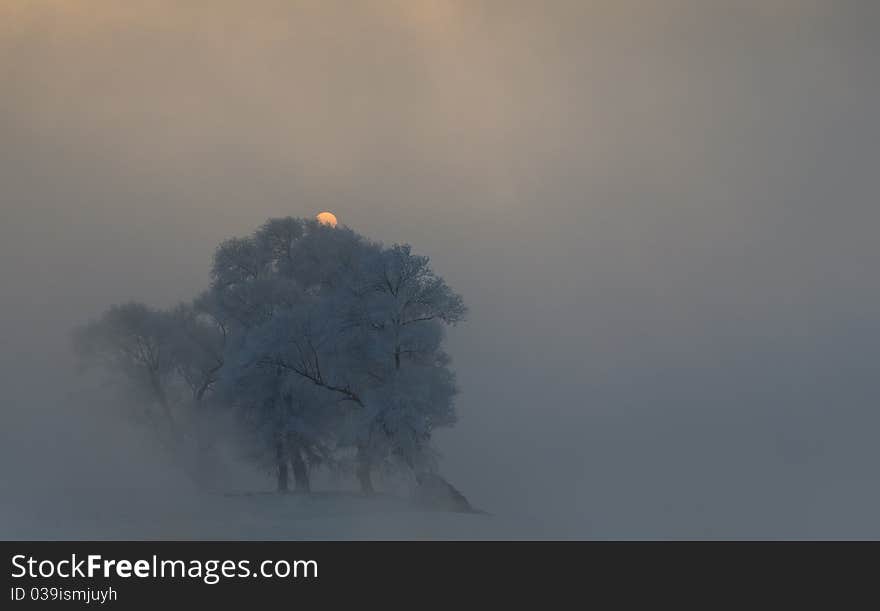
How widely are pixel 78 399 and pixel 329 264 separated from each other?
22.4m

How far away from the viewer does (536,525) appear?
43.7 meters

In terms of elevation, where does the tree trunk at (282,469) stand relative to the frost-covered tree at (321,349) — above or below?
below

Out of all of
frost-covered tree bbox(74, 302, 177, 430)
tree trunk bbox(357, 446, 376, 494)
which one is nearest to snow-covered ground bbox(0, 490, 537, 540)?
tree trunk bbox(357, 446, 376, 494)

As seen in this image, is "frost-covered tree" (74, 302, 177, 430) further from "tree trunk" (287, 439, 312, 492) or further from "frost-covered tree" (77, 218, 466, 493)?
"tree trunk" (287, 439, 312, 492)

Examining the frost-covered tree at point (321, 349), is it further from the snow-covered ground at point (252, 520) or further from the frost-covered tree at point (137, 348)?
the snow-covered ground at point (252, 520)

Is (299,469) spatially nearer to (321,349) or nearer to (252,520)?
(321,349)

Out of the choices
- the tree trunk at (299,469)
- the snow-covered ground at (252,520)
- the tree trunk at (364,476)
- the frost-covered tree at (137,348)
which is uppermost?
the frost-covered tree at (137,348)

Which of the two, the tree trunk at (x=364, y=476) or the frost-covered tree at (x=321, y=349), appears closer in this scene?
the frost-covered tree at (x=321, y=349)

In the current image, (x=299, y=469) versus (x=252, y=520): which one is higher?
(x=299, y=469)

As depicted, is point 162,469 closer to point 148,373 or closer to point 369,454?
point 148,373

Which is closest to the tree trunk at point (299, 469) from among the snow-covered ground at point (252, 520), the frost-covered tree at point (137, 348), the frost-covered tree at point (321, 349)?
the frost-covered tree at point (321, 349)

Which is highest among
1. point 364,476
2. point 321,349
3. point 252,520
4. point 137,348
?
point 137,348

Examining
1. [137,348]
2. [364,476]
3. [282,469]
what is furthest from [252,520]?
[137,348]
